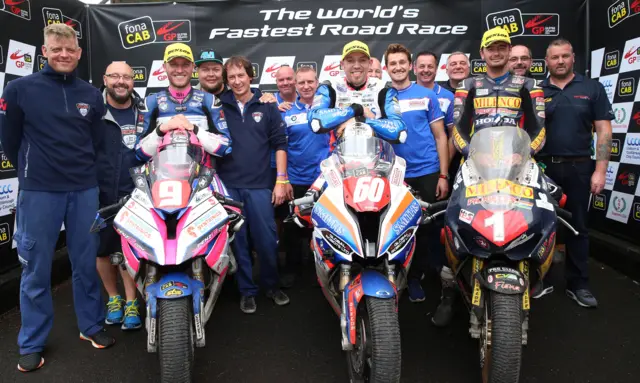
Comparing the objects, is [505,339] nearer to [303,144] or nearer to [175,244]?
[175,244]

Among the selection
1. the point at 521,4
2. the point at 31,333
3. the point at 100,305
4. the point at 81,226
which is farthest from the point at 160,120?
the point at 521,4

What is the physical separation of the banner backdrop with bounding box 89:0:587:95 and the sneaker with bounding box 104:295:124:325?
346 cm

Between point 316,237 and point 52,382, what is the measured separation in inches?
70.4

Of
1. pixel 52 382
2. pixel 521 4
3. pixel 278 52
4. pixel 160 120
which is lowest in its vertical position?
pixel 52 382

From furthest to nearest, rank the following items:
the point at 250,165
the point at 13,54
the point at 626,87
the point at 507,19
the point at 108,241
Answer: the point at 507,19 < the point at 626,87 < the point at 13,54 < the point at 250,165 < the point at 108,241

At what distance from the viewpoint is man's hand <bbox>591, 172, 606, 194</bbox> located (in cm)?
379

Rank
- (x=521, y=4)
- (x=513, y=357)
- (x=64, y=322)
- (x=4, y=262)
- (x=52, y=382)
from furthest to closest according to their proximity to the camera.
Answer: (x=521, y=4) → (x=4, y=262) → (x=64, y=322) → (x=52, y=382) → (x=513, y=357)

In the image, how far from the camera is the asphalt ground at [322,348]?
279 cm

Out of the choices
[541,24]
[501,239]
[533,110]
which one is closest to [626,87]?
[541,24]

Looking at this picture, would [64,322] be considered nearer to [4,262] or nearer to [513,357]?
[4,262]

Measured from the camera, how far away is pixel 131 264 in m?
2.47

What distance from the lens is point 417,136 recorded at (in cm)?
384

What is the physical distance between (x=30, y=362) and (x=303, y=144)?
259 centimetres

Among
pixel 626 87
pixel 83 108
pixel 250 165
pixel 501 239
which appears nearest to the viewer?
pixel 501 239
